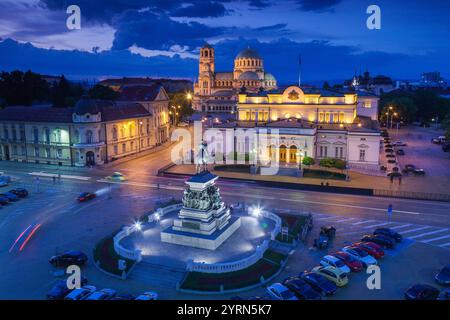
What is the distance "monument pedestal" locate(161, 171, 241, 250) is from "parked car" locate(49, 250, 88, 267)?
6626 mm

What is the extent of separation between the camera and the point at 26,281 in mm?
25453

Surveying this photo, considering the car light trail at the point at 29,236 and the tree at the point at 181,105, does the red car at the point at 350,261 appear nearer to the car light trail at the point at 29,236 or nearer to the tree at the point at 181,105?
the car light trail at the point at 29,236

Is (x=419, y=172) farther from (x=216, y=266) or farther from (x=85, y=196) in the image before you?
(x=85, y=196)

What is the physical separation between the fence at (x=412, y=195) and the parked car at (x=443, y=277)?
66.1 feet

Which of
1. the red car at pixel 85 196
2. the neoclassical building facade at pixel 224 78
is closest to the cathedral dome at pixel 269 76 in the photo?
the neoclassical building facade at pixel 224 78

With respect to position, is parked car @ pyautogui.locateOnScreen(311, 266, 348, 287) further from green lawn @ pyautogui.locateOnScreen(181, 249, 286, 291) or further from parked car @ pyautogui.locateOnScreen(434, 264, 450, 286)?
parked car @ pyautogui.locateOnScreen(434, 264, 450, 286)

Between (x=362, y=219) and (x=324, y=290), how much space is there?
52.4ft

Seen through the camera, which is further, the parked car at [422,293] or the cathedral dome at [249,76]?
the cathedral dome at [249,76]

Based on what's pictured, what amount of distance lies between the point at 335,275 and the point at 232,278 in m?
6.75

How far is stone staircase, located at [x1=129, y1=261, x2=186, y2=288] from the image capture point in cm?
2553

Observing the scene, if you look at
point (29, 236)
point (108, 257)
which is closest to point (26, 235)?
point (29, 236)

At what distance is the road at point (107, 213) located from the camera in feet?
86.9

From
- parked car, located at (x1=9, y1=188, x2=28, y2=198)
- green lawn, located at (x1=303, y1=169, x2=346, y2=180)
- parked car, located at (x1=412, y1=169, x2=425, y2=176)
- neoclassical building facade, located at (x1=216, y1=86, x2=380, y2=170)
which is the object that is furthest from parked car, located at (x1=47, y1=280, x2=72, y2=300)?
parked car, located at (x1=412, y1=169, x2=425, y2=176)
